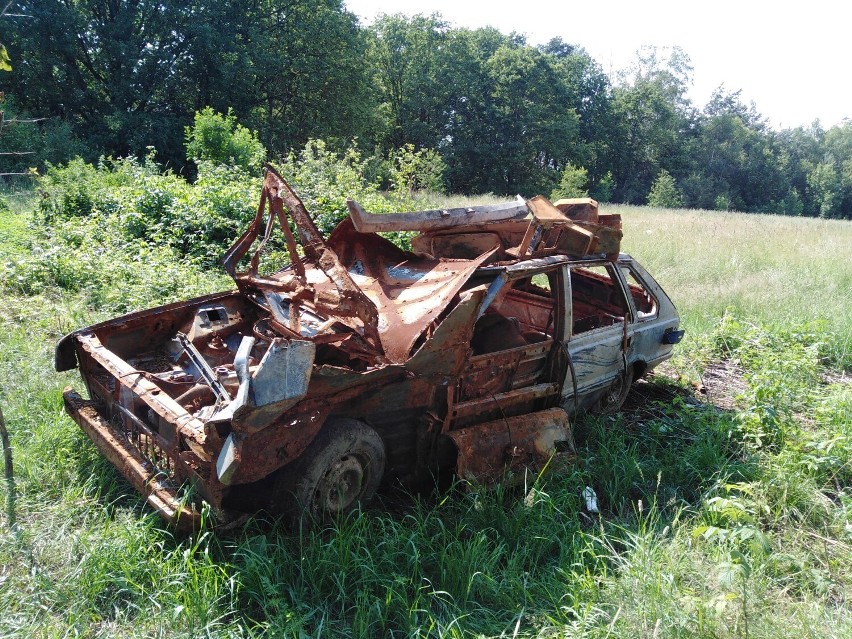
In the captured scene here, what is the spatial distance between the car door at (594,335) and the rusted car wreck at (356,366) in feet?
0.06

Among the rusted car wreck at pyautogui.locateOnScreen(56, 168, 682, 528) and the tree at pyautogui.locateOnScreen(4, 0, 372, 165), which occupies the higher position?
the tree at pyautogui.locateOnScreen(4, 0, 372, 165)

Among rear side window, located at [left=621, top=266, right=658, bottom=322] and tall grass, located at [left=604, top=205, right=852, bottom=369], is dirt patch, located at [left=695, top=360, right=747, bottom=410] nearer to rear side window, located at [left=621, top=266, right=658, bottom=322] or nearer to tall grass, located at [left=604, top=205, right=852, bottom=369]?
tall grass, located at [left=604, top=205, right=852, bottom=369]

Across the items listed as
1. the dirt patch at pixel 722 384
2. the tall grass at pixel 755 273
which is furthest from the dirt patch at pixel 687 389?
the tall grass at pixel 755 273

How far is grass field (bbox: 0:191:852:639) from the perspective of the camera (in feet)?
9.06

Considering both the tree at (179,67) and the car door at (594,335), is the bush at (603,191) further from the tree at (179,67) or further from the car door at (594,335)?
the car door at (594,335)

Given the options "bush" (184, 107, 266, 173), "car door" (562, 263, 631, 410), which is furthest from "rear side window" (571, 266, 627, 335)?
"bush" (184, 107, 266, 173)

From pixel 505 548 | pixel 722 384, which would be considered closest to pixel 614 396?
pixel 722 384

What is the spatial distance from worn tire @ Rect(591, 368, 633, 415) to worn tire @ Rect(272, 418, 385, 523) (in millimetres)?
2361

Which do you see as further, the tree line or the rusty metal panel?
the tree line

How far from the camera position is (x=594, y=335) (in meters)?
4.54

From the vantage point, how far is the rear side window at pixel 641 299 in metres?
5.07

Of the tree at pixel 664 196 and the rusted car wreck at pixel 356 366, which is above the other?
the rusted car wreck at pixel 356 366

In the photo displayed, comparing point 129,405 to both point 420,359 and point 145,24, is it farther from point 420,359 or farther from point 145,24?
point 145,24

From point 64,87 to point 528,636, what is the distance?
31.8 meters
